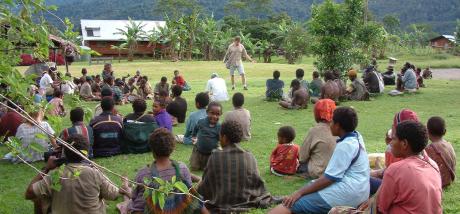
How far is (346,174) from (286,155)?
2357 millimetres

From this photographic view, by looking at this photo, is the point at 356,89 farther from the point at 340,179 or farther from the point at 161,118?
the point at 340,179

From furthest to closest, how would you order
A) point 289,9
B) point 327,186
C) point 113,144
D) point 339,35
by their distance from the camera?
1. point 289,9
2. point 339,35
3. point 113,144
4. point 327,186

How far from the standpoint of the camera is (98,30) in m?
56.4

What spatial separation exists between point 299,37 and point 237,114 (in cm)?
3286

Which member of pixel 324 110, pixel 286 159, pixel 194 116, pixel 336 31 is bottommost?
pixel 286 159

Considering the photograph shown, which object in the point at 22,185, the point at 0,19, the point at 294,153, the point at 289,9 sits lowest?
the point at 22,185

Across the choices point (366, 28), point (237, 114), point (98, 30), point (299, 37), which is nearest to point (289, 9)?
point (98, 30)

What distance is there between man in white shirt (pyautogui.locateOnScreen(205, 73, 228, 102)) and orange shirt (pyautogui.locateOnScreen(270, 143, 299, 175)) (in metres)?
7.20

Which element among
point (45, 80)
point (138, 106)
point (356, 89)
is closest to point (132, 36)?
point (45, 80)

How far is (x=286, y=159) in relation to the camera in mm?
6934

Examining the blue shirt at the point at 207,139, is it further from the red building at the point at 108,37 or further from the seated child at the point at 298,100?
the red building at the point at 108,37

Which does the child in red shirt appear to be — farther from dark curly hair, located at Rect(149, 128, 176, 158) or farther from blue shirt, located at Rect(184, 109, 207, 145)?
dark curly hair, located at Rect(149, 128, 176, 158)

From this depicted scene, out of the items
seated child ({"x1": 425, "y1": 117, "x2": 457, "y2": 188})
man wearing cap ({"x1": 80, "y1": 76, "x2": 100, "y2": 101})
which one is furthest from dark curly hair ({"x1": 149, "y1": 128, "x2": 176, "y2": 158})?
man wearing cap ({"x1": 80, "y1": 76, "x2": 100, "y2": 101})

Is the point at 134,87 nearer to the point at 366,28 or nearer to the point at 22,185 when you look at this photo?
the point at 366,28
